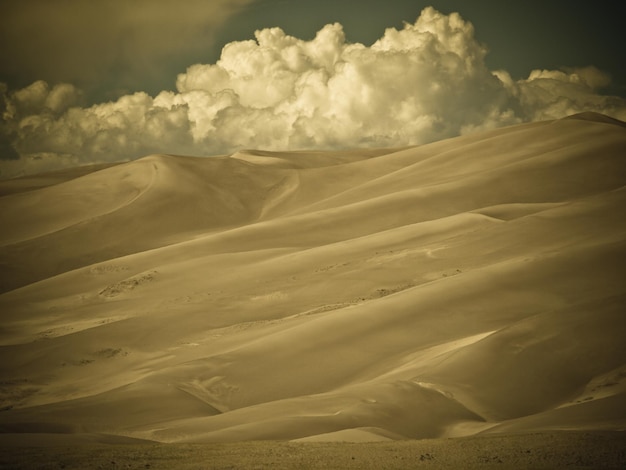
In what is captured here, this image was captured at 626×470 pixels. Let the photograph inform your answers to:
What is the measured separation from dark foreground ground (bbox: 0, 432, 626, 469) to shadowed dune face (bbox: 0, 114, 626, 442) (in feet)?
5.77

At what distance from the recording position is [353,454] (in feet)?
31.4

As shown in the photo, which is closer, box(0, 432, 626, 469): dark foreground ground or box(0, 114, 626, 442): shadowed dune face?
box(0, 432, 626, 469): dark foreground ground

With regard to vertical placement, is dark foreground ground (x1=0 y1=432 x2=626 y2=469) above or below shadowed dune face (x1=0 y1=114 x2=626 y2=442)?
above

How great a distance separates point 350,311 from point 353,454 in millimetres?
12041

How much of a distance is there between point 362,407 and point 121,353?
1236cm

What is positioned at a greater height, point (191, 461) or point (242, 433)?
point (191, 461)

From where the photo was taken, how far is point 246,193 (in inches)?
2347

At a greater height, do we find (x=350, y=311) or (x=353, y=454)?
(x=353, y=454)

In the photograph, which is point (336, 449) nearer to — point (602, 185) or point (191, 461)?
point (191, 461)

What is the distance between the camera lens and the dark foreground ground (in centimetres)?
888

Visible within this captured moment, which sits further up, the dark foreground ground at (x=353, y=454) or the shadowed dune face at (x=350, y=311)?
the dark foreground ground at (x=353, y=454)

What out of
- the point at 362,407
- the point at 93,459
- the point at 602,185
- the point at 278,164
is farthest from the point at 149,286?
the point at 278,164

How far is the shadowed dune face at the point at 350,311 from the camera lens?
14656 mm

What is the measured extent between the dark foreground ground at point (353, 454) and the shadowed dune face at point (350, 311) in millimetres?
1758
